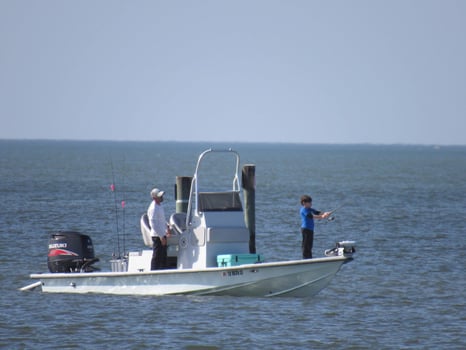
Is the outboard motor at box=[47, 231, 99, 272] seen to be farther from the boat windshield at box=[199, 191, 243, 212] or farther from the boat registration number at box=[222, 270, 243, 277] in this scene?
the boat registration number at box=[222, 270, 243, 277]

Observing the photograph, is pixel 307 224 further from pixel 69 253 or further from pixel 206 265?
pixel 69 253

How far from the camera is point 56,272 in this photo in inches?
906

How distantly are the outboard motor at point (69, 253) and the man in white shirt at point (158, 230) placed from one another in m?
1.63

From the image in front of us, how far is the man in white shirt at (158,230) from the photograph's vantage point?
2167 centimetres

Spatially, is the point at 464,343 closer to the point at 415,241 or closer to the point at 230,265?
the point at 230,265

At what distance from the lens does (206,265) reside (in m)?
21.8

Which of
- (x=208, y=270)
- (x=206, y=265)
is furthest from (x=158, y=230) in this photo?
(x=208, y=270)

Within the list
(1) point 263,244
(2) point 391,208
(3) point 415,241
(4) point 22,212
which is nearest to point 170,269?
(1) point 263,244

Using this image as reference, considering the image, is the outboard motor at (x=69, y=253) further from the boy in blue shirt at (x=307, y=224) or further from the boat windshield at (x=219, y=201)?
the boy in blue shirt at (x=307, y=224)

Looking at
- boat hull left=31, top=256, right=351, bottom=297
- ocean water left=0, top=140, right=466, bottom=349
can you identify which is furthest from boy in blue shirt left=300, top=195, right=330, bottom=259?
ocean water left=0, top=140, right=466, bottom=349

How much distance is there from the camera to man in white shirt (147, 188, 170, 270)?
2167 cm

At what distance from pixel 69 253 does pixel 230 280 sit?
3.44 m

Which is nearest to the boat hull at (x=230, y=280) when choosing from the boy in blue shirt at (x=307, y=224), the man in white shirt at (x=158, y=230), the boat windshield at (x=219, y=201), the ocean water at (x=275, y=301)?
the ocean water at (x=275, y=301)

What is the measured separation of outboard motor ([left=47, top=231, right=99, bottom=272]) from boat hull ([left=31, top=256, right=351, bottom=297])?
371 millimetres
